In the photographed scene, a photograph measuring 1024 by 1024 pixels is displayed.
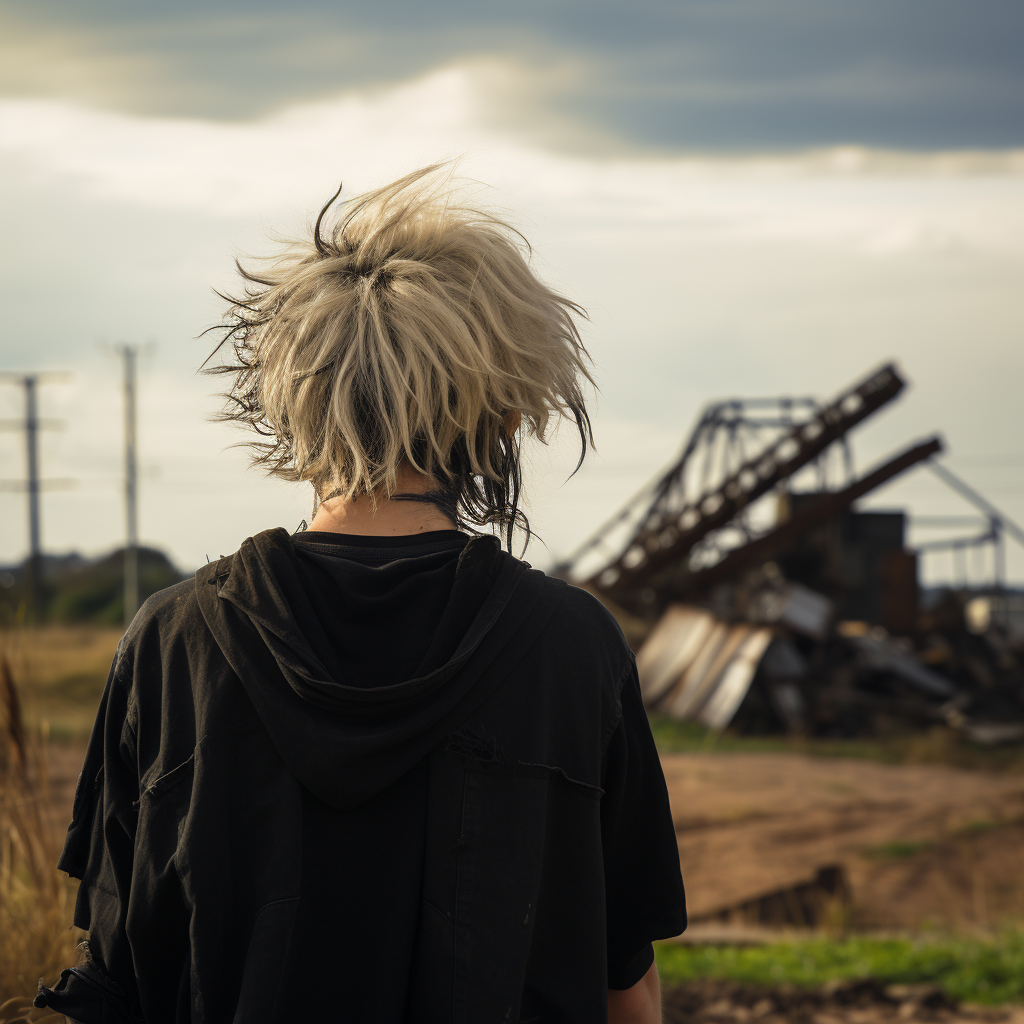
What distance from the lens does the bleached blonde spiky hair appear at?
4.58 feet

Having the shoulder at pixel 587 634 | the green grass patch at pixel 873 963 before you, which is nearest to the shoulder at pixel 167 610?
the shoulder at pixel 587 634

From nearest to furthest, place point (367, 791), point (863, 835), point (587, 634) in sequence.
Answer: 1. point (367, 791)
2. point (587, 634)
3. point (863, 835)

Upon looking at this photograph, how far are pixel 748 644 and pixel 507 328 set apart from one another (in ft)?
46.6

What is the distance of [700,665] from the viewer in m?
15.6

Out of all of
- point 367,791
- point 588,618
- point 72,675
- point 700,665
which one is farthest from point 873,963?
point 72,675

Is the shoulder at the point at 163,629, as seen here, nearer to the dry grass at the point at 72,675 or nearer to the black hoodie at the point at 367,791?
the black hoodie at the point at 367,791

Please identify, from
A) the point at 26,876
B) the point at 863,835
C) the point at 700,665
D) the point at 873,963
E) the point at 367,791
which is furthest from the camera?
the point at 700,665

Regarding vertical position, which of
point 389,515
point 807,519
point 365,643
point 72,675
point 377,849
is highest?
point 389,515

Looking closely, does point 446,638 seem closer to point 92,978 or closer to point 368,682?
point 368,682

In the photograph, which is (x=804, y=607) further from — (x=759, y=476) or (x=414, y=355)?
(x=414, y=355)

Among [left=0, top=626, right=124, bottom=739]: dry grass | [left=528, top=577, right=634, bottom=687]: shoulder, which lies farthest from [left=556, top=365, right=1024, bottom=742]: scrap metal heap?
[left=528, top=577, right=634, bottom=687]: shoulder

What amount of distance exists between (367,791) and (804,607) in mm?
15536

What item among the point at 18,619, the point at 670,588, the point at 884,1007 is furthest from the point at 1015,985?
the point at 670,588

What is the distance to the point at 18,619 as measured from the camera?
135 inches
